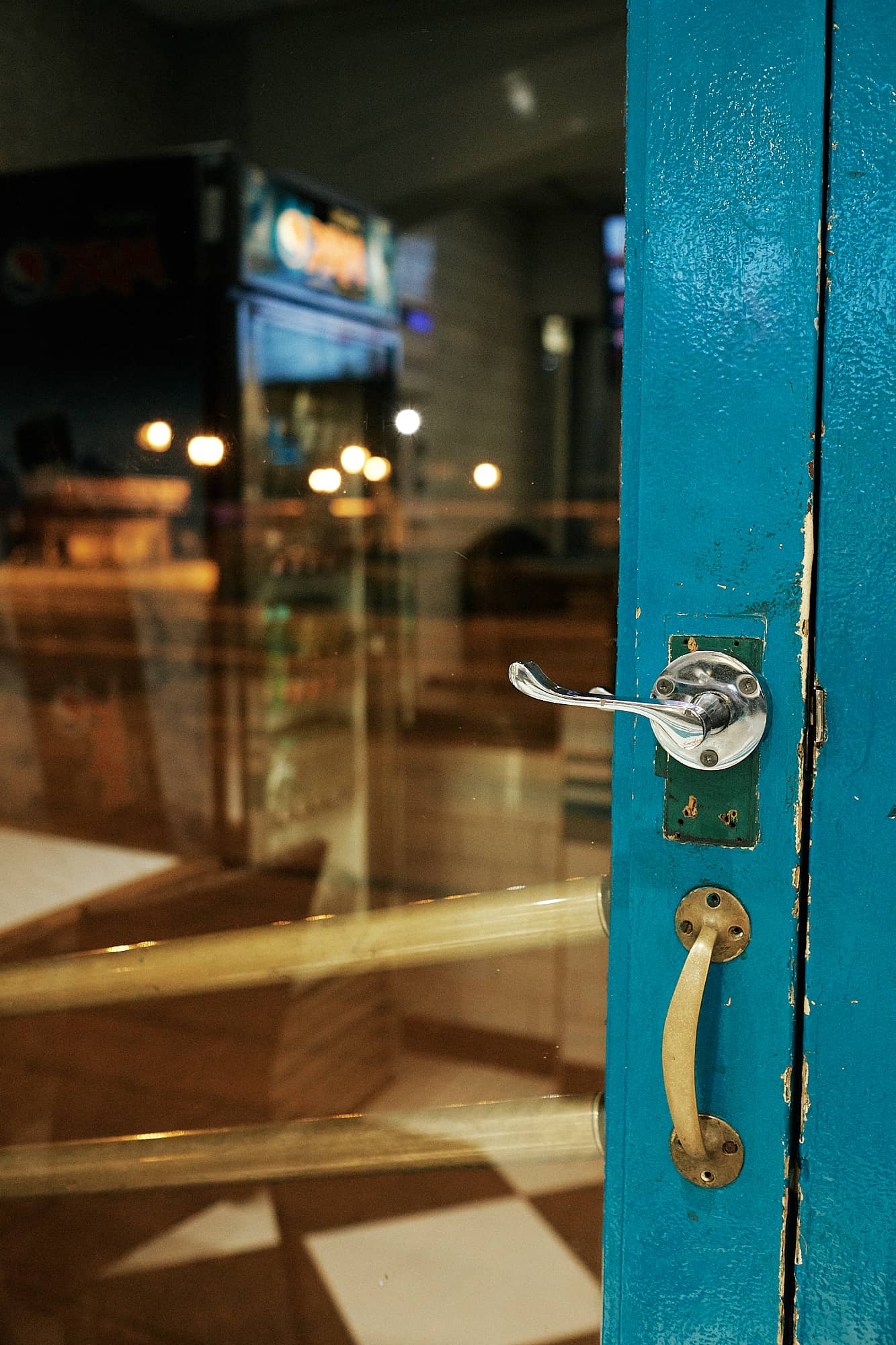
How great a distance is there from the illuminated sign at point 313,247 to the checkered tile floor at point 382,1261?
1.17 m

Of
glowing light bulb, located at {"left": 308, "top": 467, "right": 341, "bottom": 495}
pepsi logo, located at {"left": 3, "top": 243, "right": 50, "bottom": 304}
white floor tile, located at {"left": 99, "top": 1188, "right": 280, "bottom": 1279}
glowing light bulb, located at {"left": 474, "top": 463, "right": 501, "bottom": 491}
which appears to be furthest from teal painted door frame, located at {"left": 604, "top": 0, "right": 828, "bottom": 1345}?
white floor tile, located at {"left": 99, "top": 1188, "right": 280, "bottom": 1279}

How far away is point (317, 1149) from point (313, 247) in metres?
1.68

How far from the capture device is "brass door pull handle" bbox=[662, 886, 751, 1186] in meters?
0.61

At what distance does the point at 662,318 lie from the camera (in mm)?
625

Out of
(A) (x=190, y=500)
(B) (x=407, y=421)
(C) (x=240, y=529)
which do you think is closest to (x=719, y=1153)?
(B) (x=407, y=421)

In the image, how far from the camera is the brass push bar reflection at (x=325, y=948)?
2.60 ft

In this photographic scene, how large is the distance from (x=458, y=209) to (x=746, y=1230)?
247cm

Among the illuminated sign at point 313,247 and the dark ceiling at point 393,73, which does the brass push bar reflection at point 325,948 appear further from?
the illuminated sign at point 313,247

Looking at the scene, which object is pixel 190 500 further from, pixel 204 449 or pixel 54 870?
pixel 54 870

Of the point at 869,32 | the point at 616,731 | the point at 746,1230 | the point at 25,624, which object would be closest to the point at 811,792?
the point at 616,731

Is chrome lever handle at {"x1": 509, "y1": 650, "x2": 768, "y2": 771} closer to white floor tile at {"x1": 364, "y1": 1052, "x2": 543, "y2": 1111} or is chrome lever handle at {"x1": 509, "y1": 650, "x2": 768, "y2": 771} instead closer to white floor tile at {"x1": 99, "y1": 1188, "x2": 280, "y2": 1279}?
white floor tile at {"x1": 364, "y1": 1052, "x2": 543, "y2": 1111}

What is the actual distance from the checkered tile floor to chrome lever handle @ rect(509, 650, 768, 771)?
427mm

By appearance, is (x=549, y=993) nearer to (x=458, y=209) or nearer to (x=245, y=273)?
(x=245, y=273)

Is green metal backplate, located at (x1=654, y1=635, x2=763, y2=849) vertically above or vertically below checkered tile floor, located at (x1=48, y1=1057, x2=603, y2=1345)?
above
